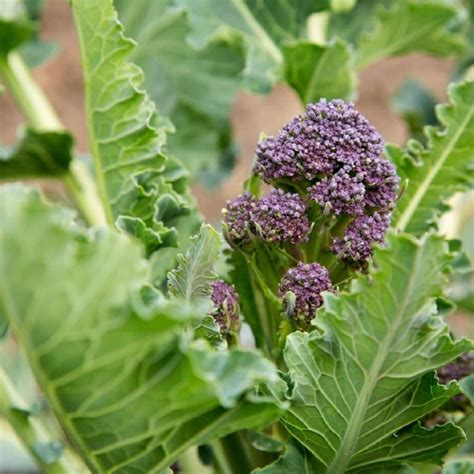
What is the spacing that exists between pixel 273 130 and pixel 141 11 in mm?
1216

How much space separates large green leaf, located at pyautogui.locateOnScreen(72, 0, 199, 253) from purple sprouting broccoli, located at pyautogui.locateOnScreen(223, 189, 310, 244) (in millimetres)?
83

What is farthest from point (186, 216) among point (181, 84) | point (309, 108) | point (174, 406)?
point (181, 84)

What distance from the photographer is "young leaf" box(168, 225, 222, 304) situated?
568mm

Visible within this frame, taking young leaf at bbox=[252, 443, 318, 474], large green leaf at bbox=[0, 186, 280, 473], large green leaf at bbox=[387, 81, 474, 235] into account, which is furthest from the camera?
large green leaf at bbox=[387, 81, 474, 235]

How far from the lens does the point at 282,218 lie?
61 cm

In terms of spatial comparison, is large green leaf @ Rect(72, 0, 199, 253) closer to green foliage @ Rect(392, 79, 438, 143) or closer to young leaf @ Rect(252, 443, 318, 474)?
young leaf @ Rect(252, 443, 318, 474)

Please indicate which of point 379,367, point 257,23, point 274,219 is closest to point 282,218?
point 274,219

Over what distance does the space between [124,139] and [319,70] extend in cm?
34

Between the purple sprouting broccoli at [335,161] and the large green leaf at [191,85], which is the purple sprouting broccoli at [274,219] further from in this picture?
the large green leaf at [191,85]

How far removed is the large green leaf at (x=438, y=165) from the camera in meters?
0.74

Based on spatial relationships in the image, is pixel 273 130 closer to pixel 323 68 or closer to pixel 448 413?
pixel 323 68

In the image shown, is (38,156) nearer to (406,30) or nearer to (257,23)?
(257,23)

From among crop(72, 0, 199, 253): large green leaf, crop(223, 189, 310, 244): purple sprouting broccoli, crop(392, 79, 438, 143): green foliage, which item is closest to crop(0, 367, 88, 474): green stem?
crop(72, 0, 199, 253): large green leaf

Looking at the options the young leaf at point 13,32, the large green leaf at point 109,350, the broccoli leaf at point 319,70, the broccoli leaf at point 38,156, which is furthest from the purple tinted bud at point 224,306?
the young leaf at point 13,32
